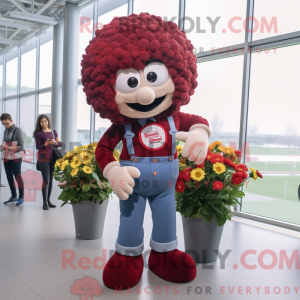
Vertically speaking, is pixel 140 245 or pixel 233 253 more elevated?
pixel 140 245

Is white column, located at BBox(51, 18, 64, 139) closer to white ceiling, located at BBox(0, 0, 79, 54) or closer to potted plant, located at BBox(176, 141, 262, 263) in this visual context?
white ceiling, located at BBox(0, 0, 79, 54)

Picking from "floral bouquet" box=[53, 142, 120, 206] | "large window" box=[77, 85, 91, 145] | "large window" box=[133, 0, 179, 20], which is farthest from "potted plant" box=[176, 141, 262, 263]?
"large window" box=[77, 85, 91, 145]

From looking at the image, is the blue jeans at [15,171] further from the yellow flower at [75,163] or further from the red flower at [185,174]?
the red flower at [185,174]

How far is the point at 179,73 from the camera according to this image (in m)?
1.94

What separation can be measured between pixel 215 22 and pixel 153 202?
3.22 meters

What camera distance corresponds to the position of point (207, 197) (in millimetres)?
2297

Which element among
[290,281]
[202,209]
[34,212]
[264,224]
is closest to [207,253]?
[202,209]

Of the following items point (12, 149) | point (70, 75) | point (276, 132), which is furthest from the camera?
point (70, 75)

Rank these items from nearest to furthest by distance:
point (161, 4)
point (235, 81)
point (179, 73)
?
1. point (179, 73)
2. point (235, 81)
3. point (161, 4)

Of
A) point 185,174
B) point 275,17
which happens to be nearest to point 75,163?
point 185,174

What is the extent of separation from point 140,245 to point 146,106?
88 cm

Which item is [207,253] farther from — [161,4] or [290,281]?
[161,4]

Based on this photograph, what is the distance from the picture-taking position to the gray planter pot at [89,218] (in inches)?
112

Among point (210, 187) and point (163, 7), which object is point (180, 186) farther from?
point (163, 7)
